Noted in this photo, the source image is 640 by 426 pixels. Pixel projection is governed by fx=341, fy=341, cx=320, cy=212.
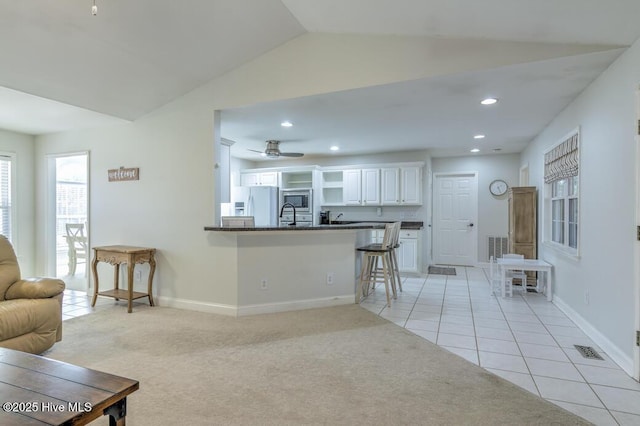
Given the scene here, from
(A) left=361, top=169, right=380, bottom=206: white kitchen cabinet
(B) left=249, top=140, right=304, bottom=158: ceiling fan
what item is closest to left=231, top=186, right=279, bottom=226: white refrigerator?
(B) left=249, top=140, right=304, bottom=158: ceiling fan

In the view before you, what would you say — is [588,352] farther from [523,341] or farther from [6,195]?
[6,195]

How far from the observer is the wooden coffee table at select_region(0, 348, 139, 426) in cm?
113

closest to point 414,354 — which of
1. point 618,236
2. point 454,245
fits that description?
point 618,236

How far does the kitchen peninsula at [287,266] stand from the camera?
151 inches

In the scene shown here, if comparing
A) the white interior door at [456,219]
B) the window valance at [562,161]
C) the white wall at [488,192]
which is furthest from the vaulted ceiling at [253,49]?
the white interior door at [456,219]

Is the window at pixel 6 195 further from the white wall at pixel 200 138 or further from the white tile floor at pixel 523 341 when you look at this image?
the white tile floor at pixel 523 341

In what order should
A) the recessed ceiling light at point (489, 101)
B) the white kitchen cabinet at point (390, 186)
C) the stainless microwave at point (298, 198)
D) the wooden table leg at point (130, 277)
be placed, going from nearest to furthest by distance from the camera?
the recessed ceiling light at point (489, 101) < the wooden table leg at point (130, 277) < the white kitchen cabinet at point (390, 186) < the stainless microwave at point (298, 198)

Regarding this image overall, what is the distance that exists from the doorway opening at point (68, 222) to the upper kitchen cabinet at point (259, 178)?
3.03 m

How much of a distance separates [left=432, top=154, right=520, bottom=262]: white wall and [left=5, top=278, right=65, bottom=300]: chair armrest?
6984mm

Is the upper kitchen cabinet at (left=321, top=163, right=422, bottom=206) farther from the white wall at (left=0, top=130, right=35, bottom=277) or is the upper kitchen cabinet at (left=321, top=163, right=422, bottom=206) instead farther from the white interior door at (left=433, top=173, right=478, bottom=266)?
the white wall at (left=0, top=130, right=35, bottom=277)

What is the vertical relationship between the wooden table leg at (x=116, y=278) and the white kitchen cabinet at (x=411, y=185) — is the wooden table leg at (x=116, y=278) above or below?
below

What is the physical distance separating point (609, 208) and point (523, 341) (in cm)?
132

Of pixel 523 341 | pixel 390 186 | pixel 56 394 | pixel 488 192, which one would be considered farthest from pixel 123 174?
pixel 488 192

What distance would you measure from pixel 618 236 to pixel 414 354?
5.92 feet
